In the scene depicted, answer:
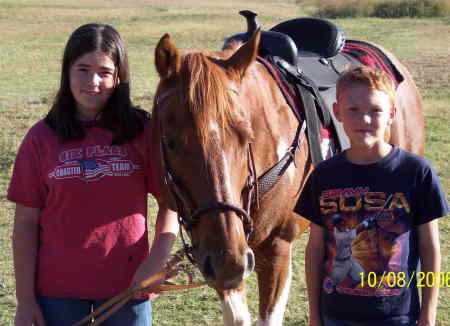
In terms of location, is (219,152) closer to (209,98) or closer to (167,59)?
(209,98)

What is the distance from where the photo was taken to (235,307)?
2.83 m

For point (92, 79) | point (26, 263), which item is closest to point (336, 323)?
point (26, 263)

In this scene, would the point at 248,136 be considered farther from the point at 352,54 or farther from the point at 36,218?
the point at 352,54

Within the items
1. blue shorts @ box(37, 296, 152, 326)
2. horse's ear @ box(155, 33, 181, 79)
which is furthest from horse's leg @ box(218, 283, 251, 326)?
horse's ear @ box(155, 33, 181, 79)

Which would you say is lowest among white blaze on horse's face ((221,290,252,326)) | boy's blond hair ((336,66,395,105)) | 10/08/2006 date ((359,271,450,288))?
white blaze on horse's face ((221,290,252,326))

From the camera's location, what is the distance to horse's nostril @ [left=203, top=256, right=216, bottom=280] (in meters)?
2.03

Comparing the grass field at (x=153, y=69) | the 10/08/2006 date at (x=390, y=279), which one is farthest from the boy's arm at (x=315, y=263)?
the grass field at (x=153, y=69)

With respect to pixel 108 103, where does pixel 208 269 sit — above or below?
below

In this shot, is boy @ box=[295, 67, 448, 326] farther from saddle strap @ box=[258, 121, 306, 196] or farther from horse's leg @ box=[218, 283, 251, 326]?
horse's leg @ box=[218, 283, 251, 326]

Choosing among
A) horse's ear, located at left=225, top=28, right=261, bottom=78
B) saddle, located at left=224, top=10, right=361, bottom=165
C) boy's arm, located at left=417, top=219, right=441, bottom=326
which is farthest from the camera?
saddle, located at left=224, top=10, right=361, bottom=165

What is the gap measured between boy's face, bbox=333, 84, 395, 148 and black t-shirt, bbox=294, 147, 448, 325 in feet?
0.30

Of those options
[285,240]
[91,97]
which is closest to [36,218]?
[91,97]

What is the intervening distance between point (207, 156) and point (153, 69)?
39.6ft

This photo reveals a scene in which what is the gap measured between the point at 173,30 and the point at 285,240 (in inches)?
764
